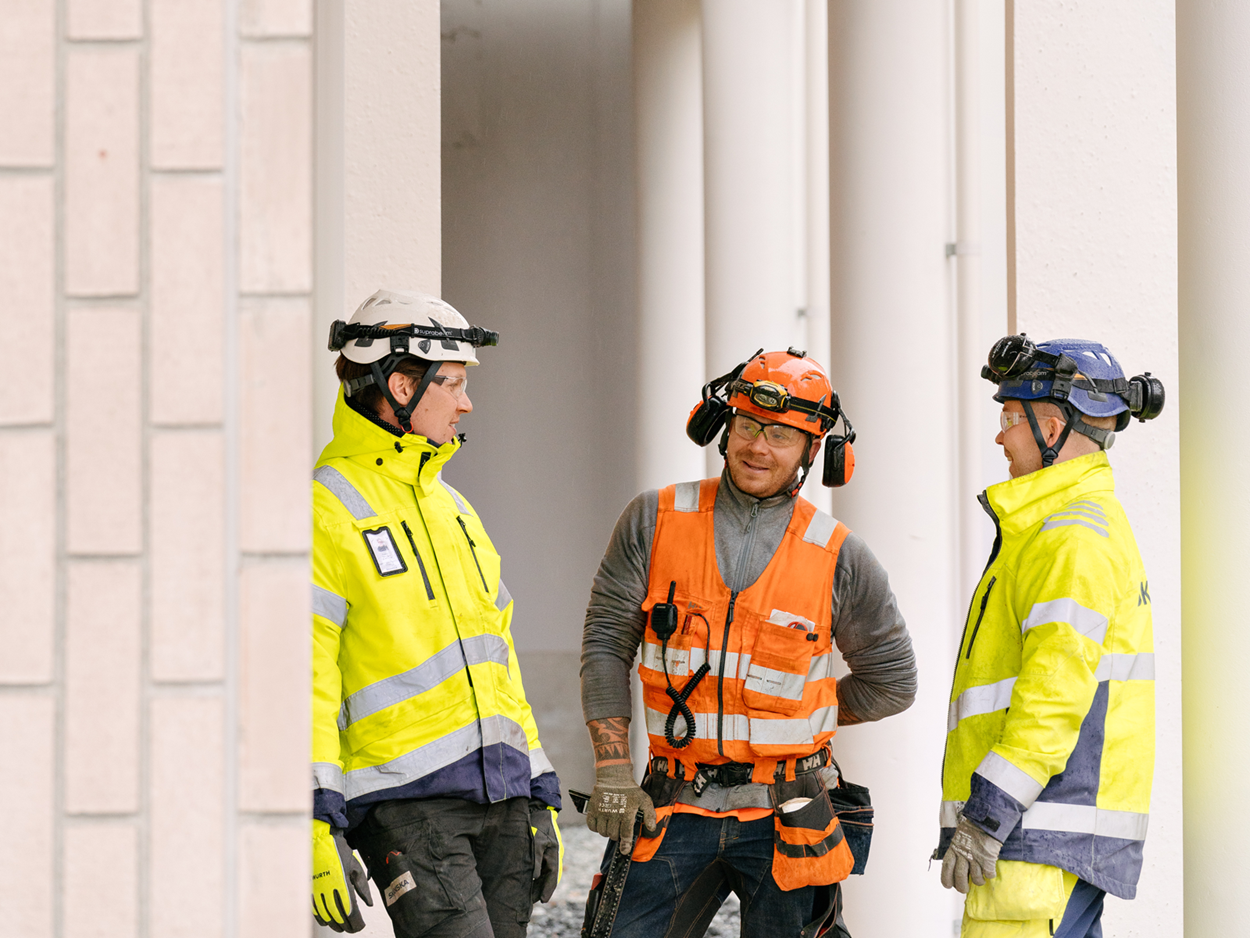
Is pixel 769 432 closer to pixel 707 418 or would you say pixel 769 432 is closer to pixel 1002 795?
pixel 707 418

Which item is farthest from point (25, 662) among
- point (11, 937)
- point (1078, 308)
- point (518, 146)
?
point (518, 146)

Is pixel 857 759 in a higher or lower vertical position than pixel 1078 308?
lower

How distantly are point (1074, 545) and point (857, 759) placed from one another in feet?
6.59

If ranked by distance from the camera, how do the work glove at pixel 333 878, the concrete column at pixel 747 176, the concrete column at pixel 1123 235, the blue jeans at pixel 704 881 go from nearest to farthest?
1. the work glove at pixel 333 878
2. the blue jeans at pixel 704 881
3. the concrete column at pixel 1123 235
4. the concrete column at pixel 747 176

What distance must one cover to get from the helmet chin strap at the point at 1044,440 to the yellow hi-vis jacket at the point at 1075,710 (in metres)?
0.12

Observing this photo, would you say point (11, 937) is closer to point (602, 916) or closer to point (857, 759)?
point (602, 916)

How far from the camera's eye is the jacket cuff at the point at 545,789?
119 inches

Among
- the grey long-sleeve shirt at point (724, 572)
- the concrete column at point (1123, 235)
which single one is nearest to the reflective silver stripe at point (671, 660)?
the grey long-sleeve shirt at point (724, 572)

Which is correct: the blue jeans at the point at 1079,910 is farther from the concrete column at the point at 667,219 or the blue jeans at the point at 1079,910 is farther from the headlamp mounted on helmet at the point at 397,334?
the concrete column at the point at 667,219

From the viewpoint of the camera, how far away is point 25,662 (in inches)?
47.7

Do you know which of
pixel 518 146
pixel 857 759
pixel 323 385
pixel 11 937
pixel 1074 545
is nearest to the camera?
pixel 11 937

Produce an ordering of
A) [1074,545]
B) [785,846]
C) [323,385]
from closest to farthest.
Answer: [1074,545] → [785,846] → [323,385]

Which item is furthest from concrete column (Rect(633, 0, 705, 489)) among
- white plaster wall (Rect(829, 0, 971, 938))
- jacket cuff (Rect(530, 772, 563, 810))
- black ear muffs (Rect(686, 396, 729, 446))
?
jacket cuff (Rect(530, 772, 563, 810))

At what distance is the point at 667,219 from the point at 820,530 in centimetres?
507
